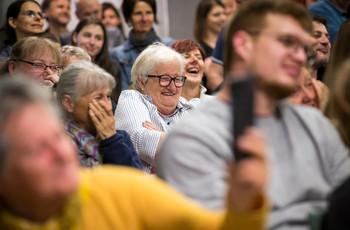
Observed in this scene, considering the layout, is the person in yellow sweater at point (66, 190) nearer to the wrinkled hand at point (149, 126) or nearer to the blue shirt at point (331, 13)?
the wrinkled hand at point (149, 126)

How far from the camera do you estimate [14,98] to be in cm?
118

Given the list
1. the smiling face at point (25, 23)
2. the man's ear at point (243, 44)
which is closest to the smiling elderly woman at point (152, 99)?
the smiling face at point (25, 23)

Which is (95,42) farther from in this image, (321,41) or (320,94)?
(320,94)

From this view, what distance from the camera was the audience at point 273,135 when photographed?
5.10ft

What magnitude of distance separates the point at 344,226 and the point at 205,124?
1.51 ft

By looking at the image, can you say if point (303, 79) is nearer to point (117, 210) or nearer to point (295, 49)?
point (295, 49)

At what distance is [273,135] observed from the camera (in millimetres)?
1668

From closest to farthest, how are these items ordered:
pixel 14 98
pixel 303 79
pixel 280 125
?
pixel 14 98 → pixel 280 125 → pixel 303 79

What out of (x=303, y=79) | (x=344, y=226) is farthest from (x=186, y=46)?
(x=344, y=226)

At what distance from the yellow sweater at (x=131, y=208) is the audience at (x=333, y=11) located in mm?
3689

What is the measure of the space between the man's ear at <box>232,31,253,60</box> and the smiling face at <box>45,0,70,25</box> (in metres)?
3.95

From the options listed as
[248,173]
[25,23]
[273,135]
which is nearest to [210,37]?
[25,23]

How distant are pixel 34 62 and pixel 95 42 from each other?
174cm

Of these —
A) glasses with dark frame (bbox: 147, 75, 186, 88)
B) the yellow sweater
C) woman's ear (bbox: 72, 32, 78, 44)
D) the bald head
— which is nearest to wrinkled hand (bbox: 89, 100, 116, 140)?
glasses with dark frame (bbox: 147, 75, 186, 88)
